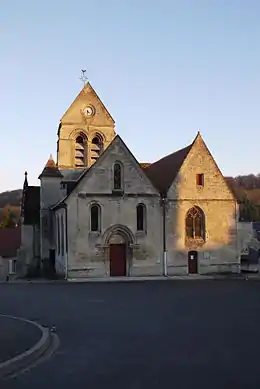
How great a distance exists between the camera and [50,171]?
41.4 meters

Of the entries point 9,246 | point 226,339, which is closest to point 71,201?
point 9,246

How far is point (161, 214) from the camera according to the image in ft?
123

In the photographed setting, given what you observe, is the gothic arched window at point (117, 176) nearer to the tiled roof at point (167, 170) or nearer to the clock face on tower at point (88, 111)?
the tiled roof at point (167, 170)

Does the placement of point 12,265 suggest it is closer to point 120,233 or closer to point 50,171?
point 50,171

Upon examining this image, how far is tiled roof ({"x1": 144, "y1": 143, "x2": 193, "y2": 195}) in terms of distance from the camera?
3899 cm

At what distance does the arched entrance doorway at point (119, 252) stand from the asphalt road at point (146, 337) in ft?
29.2

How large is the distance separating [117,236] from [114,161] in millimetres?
5385

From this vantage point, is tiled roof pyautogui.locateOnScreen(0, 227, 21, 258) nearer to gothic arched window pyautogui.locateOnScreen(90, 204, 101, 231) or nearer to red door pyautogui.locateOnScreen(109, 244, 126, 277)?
gothic arched window pyautogui.locateOnScreen(90, 204, 101, 231)

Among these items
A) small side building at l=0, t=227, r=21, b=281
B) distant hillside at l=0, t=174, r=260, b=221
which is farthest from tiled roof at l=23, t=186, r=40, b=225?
distant hillside at l=0, t=174, r=260, b=221

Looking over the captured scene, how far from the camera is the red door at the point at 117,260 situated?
36562 millimetres

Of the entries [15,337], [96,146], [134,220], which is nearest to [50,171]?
[96,146]

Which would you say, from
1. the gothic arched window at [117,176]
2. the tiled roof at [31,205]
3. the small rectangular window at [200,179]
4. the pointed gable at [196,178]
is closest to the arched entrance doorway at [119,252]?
the gothic arched window at [117,176]

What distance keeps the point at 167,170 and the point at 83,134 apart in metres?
8.68

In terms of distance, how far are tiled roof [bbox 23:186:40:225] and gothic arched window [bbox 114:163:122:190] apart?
9609mm
